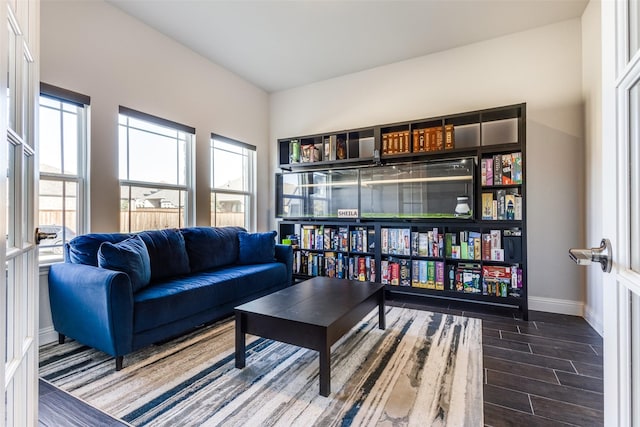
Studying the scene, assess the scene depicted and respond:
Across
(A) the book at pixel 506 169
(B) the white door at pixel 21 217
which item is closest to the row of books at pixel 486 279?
(A) the book at pixel 506 169

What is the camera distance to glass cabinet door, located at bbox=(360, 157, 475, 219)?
10.5 ft

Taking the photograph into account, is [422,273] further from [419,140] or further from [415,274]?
[419,140]

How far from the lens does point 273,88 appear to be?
15.1ft

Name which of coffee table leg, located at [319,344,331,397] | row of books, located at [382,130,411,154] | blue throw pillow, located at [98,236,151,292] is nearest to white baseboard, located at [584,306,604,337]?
row of books, located at [382,130,411,154]

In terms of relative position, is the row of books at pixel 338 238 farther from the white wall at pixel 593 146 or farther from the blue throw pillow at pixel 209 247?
the white wall at pixel 593 146

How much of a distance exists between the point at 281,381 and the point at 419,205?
241 centimetres

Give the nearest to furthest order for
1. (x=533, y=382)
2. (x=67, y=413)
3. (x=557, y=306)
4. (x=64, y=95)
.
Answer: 1. (x=67, y=413)
2. (x=533, y=382)
3. (x=64, y=95)
4. (x=557, y=306)

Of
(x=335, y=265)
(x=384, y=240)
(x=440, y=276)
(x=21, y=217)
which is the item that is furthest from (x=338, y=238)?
(x=21, y=217)

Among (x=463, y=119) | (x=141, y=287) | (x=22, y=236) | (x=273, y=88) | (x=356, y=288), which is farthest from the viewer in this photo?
(x=273, y=88)

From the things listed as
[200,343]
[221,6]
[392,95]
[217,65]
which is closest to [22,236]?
[200,343]

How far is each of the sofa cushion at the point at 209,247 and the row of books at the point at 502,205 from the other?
2744 millimetres

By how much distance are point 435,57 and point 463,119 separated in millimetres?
916

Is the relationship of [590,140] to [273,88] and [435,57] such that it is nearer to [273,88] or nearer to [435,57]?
[435,57]

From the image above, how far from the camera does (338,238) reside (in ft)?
12.8
